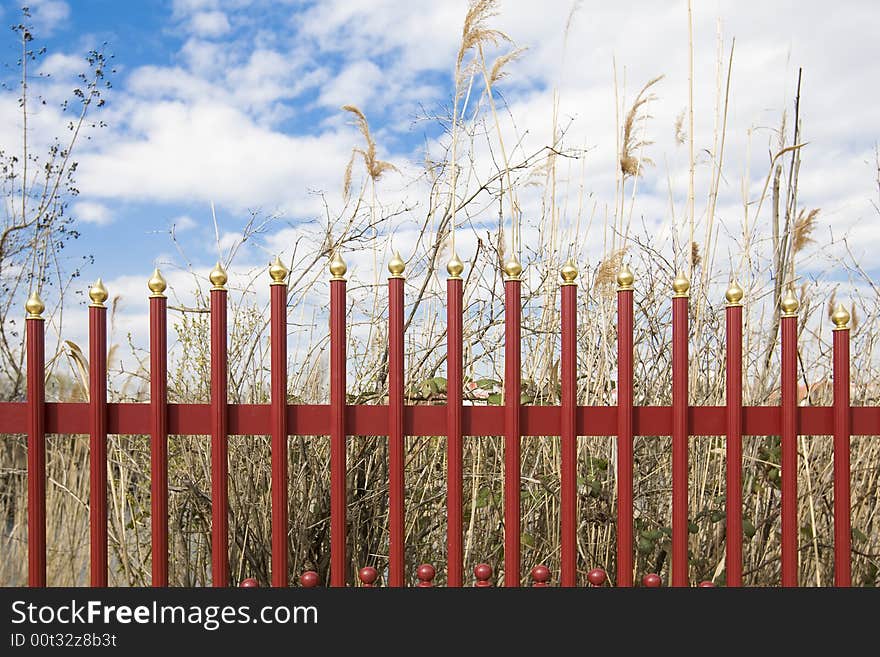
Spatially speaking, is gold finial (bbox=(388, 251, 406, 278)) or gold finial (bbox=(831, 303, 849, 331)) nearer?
gold finial (bbox=(388, 251, 406, 278))

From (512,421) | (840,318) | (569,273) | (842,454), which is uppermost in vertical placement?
(569,273)

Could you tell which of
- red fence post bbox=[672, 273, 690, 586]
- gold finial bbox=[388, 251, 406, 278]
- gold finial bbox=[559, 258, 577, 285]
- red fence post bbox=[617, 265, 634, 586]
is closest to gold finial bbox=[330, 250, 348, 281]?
gold finial bbox=[388, 251, 406, 278]

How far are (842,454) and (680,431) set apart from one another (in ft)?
1.42

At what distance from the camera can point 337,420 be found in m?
1.82

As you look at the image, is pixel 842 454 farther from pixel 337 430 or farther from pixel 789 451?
pixel 337 430

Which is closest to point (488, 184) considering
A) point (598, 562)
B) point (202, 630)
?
point (598, 562)

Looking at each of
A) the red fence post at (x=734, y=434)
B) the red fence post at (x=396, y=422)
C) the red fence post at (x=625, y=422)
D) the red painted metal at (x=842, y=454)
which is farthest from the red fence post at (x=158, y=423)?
the red painted metal at (x=842, y=454)

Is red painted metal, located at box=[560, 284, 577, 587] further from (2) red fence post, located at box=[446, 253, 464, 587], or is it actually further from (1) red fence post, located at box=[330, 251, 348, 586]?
(1) red fence post, located at box=[330, 251, 348, 586]

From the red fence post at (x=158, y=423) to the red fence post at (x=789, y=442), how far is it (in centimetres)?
148

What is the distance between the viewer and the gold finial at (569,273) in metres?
1.88

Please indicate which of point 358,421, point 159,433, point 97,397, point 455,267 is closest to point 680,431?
point 455,267

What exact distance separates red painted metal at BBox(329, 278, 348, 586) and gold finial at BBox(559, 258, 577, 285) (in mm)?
530

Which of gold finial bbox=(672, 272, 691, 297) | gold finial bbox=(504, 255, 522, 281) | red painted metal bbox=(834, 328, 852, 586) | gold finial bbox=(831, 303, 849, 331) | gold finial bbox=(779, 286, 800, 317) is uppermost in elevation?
gold finial bbox=(504, 255, 522, 281)

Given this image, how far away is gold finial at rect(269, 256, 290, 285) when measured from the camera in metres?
1.85
